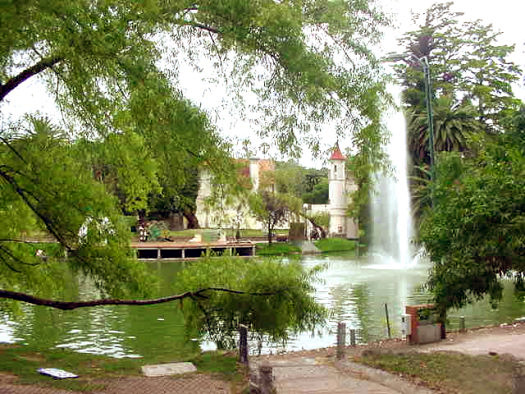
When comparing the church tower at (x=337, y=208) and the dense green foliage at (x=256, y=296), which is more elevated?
the church tower at (x=337, y=208)

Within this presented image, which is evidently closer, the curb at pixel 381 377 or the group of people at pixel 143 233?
the curb at pixel 381 377

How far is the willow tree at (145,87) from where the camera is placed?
715cm

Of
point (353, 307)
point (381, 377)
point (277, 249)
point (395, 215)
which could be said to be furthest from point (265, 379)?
point (277, 249)

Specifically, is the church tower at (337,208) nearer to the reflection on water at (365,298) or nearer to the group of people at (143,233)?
the group of people at (143,233)

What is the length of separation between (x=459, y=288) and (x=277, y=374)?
3540mm

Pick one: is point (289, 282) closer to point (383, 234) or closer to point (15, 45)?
point (15, 45)

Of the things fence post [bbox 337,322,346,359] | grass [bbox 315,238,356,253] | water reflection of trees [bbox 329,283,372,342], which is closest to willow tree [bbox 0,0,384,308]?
fence post [bbox 337,322,346,359]

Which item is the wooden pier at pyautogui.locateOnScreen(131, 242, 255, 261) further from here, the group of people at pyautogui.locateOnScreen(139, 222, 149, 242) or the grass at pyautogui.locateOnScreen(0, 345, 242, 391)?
the grass at pyautogui.locateOnScreen(0, 345, 242, 391)

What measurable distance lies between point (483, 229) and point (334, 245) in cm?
5176

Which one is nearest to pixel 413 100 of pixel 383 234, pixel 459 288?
pixel 383 234

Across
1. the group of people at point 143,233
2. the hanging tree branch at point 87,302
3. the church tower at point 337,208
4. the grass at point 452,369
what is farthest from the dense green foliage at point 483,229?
the church tower at point 337,208

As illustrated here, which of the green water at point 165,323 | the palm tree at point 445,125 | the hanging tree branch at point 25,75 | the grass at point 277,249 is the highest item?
the palm tree at point 445,125

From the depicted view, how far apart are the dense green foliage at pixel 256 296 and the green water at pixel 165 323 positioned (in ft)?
4.18

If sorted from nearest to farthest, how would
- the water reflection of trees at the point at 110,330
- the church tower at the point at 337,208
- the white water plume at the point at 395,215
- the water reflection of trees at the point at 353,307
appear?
the water reflection of trees at the point at 110,330
the water reflection of trees at the point at 353,307
the white water plume at the point at 395,215
the church tower at the point at 337,208
